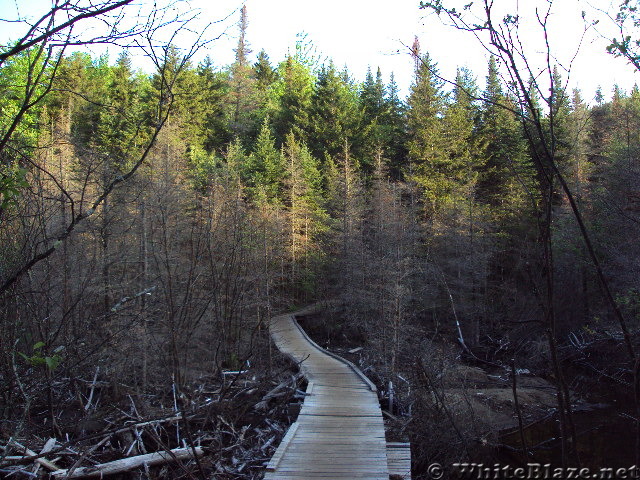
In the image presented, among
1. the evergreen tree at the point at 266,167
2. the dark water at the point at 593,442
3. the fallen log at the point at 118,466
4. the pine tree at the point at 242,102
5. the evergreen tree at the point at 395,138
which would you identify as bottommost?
the dark water at the point at 593,442

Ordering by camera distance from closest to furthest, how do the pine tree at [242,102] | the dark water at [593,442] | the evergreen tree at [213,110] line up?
the dark water at [593,442], the evergreen tree at [213,110], the pine tree at [242,102]

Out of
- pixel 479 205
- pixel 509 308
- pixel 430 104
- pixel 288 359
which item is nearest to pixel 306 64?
pixel 430 104

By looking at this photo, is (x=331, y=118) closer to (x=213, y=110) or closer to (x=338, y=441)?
(x=213, y=110)

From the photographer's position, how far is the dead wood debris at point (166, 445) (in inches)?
194

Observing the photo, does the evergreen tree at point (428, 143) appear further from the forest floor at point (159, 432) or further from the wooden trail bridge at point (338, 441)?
the forest floor at point (159, 432)

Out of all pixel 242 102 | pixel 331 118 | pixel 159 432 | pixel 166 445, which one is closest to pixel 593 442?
pixel 166 445

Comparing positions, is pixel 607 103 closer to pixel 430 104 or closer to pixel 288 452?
pixel 288 452

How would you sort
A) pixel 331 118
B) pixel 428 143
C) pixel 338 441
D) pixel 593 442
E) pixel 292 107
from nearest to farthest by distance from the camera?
pixel 338 441, pixel 593 442, pixel 428 143, pixel 331 118, pixel 292 107

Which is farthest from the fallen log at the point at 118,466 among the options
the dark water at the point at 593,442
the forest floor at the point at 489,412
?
the dark water at the point at 593,442

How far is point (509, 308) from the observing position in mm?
22031

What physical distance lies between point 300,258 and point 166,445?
19866 millimetres

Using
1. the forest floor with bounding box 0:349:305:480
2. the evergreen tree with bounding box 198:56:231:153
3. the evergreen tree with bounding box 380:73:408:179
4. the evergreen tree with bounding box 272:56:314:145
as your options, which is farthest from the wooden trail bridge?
the evergreen tree with bounding box 198:56:231:153

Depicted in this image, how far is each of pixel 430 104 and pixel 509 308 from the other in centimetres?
1412

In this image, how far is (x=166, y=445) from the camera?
664cm
